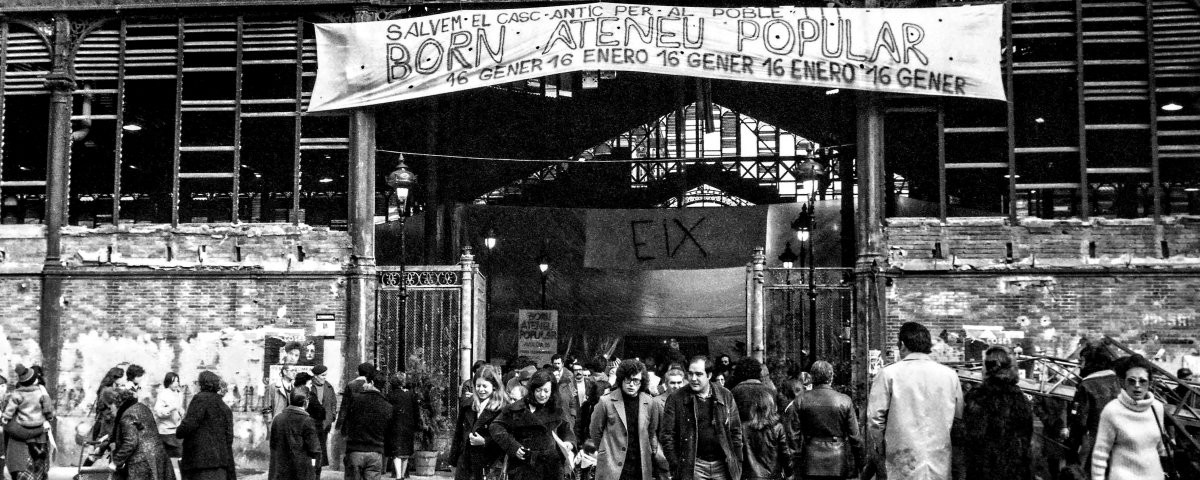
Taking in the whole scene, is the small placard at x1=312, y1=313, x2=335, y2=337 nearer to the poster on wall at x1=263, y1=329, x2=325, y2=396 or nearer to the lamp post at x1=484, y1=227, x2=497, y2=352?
the poster on wall at x1=263, y1=329, x2=325, y2=396

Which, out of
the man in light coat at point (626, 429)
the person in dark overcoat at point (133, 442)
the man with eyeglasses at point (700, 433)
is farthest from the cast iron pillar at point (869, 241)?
the person in dark overcoat at point (133, 442)

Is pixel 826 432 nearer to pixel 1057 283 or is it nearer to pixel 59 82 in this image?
pixel 1057 283

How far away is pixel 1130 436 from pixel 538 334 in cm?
1572

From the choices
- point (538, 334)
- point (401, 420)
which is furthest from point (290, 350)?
point (538, 334)

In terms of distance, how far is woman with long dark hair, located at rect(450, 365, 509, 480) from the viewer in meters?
9.92

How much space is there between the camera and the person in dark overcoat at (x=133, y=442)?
1065cm

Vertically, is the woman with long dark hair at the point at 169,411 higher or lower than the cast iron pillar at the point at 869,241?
lower

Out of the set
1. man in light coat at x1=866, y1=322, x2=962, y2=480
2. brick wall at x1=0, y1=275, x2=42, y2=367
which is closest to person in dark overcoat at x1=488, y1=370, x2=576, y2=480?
man in light coat at x1=866, y1=322, x2=962, y2=480

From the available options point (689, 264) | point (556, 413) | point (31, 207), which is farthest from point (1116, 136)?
point (31, 207)

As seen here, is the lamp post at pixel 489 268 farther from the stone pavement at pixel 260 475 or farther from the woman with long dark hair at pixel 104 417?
the woman with long dark hair at pixel 104 417

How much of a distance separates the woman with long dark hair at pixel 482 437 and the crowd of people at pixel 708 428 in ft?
0.04

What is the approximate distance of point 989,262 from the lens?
1739 cm

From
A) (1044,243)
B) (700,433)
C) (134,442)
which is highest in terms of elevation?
(1044,243)

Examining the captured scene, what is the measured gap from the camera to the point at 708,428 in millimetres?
9570
